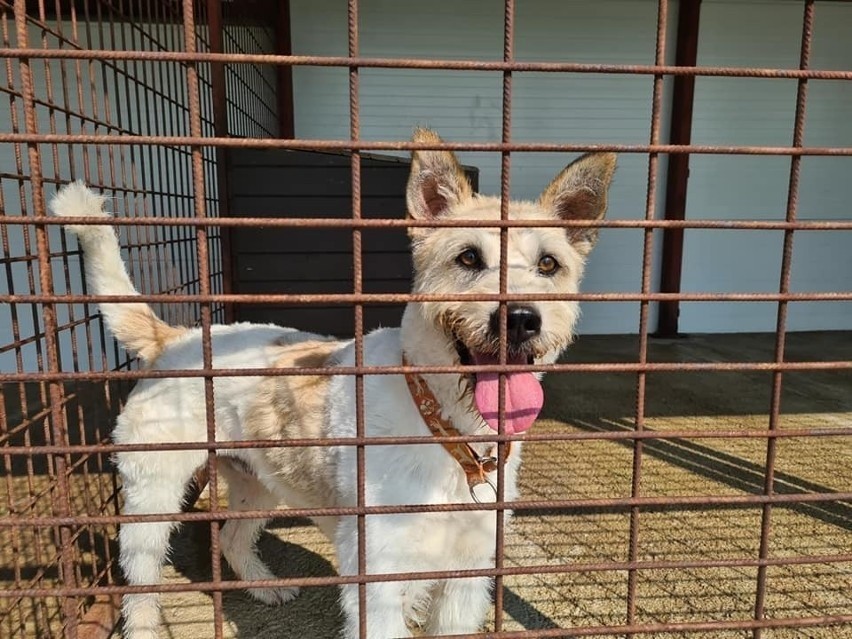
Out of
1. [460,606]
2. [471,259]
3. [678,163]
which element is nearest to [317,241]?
[471,259]

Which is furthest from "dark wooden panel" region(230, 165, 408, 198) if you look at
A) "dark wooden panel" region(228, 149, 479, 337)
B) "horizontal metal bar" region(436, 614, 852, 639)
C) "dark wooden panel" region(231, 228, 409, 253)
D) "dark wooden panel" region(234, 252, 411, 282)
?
"horizontal metal bar" region(436, 614, 852, 639)

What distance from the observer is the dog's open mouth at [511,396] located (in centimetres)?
170

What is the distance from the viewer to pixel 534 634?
1.64 m

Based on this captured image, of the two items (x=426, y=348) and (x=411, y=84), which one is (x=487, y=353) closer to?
(x=426, y=348)

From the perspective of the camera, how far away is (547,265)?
6.80ft

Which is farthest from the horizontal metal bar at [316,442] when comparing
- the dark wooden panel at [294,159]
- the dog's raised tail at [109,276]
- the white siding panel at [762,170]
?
the white siding panel at [762,170]

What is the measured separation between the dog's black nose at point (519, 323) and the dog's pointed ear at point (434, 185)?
54 cm

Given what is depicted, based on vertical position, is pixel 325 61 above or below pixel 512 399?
above

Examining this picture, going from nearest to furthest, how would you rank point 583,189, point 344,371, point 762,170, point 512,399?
point 344,371
point 512,399
point 583,189
point 762,170

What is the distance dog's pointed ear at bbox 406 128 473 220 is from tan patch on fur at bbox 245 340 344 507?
66 centimetres

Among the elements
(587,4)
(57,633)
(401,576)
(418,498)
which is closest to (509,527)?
(418,498)

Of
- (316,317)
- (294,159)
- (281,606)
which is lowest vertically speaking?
(281,606)

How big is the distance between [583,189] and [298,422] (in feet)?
4.24

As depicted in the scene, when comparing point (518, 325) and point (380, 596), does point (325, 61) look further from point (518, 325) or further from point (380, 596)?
point (380, 596)
